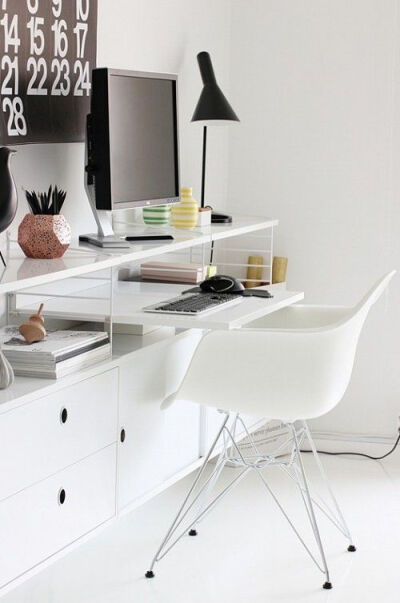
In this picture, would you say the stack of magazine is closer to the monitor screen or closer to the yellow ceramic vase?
the monitor screen

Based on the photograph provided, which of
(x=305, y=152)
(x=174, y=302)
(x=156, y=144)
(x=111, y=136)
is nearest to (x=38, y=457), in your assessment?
(x=174, y=302)

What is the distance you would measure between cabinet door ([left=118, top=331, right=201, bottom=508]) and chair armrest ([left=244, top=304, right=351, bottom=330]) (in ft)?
1.21

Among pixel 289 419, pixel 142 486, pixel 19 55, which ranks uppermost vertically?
pixel 19 55

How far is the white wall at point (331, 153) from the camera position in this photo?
13.6ft

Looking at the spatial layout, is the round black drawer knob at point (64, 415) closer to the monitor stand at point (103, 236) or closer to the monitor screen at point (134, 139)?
the monitor stand at point (103, 236)

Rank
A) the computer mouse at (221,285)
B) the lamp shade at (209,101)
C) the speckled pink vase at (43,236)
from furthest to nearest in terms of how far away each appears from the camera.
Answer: the lamp shade at (209,101) < the computer mouse at (221,285) < the speckled pink vase at (43,236)

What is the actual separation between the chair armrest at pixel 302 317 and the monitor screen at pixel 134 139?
0.53 m

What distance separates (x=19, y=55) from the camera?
2.79 m

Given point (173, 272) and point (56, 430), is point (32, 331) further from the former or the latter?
point (173, 272)

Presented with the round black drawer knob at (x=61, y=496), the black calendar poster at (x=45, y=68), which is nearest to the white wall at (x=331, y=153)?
the black calendar poster at (x=45, y=68)

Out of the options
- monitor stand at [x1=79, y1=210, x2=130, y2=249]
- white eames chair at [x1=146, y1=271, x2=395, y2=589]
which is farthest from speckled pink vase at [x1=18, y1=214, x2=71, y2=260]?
white eames chair at [x1=146, y1=271, x2=395, y2=589]

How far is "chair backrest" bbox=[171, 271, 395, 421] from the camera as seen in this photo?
9.36 feet

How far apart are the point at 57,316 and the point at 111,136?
544 millimetres

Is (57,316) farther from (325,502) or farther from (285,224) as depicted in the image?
(285,224)
